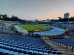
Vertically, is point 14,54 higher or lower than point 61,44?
higher

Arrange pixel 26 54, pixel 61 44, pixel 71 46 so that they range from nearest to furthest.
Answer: pixel 26 54 < pixel 71 46 < pixel 61 44

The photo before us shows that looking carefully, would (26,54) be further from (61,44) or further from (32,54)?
(61,44)

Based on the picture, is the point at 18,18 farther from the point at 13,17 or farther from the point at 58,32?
the point at 58,32

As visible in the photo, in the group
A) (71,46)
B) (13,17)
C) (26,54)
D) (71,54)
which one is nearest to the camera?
(26,54)

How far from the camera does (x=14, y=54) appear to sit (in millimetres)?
16484

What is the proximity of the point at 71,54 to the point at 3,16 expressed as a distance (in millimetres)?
165308

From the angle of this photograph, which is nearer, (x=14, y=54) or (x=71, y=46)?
(x=14, y=54)

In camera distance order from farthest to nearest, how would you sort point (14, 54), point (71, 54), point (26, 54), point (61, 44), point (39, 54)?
point (61, 44)
point (71, 54)
point (39, 54)
point (26, 54)
point (14, 54)

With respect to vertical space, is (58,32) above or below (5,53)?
below

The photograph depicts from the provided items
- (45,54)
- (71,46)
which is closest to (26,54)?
(45,54)

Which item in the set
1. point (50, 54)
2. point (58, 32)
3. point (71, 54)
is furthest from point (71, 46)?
point (58, 32)

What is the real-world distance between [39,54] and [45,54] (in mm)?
823

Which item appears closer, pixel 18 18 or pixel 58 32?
pixel 58 32

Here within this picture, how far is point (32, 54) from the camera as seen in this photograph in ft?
60.8
